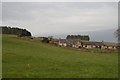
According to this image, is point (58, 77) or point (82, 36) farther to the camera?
point (82, 36)

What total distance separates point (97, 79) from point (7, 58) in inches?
711

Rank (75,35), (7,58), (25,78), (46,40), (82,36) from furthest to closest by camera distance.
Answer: (75,35) → (82,36) → (46,40) → (7,58) → (25,78)

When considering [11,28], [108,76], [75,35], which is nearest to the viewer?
[108,76]

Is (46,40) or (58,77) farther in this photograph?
(46,40)

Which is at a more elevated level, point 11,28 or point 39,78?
point 11,28

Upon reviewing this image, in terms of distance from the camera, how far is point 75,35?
502 feet

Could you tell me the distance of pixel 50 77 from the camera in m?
23.0

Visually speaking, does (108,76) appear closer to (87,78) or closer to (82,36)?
(87,78)

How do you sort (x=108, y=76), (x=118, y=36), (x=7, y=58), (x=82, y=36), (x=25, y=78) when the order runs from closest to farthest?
(x=25, y=78) → (x=108, y=76) → (x=7, y=58) → (x=118, y=36) → (x=82, y=36)

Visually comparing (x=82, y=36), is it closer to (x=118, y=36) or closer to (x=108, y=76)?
(x=118, y=36)

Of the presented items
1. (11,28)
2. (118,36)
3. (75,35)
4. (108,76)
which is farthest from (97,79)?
Result: (75,35)

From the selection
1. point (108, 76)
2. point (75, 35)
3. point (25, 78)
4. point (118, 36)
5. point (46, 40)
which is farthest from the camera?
point (75, 35)

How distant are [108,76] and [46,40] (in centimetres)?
5061

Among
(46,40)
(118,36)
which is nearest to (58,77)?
(46,40)
